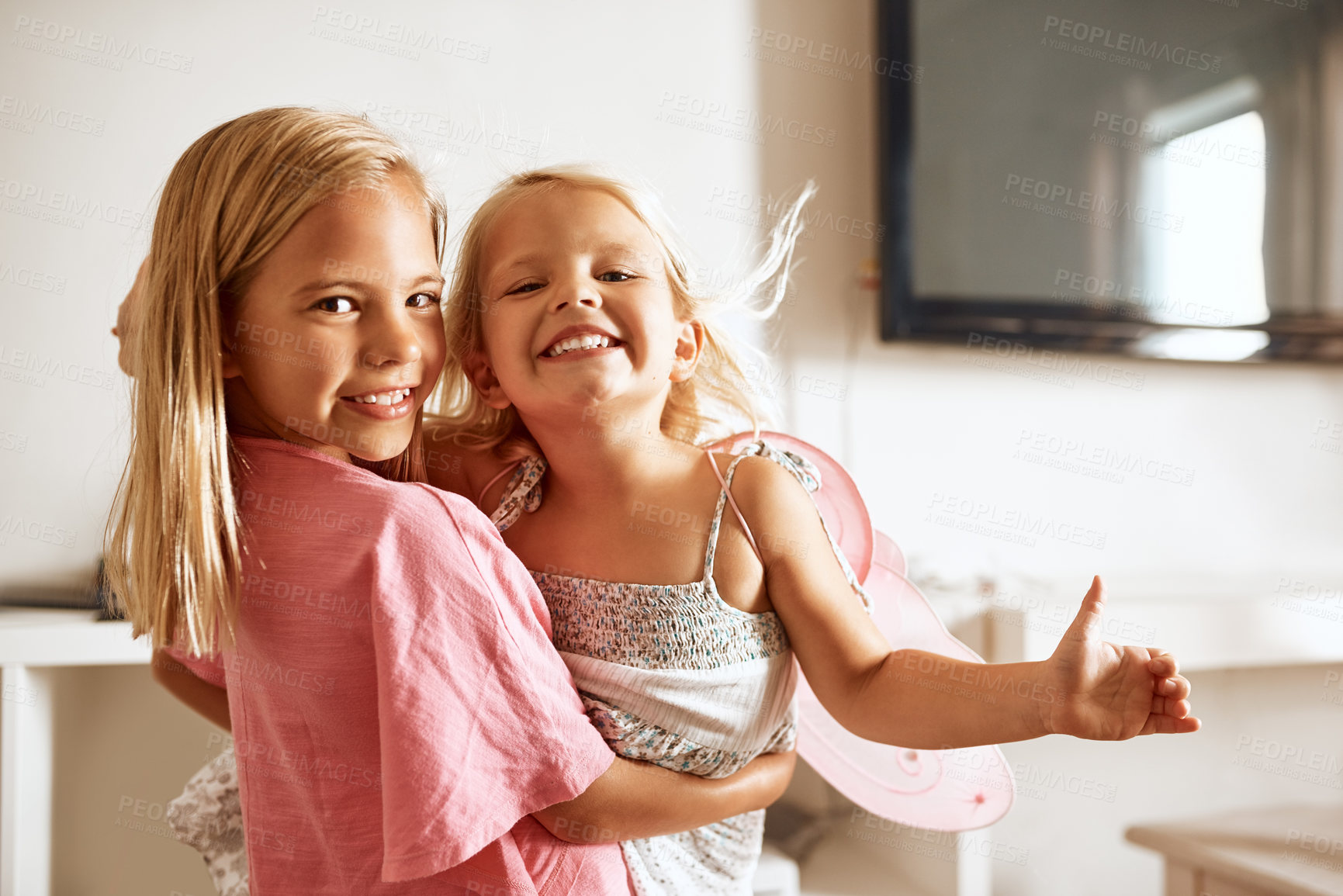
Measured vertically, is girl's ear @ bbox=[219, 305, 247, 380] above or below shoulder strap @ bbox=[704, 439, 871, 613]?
above

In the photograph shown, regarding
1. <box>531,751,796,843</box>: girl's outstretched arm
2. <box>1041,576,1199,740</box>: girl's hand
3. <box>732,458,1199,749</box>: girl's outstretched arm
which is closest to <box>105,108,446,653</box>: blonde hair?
<box>531,751,796,843</box>: girl's outstretched arm

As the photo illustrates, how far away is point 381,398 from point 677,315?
33 centimetres

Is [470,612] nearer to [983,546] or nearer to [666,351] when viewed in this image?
[666,351]

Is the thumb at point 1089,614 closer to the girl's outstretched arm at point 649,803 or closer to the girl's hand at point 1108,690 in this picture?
the girl's hand at point 1108,690

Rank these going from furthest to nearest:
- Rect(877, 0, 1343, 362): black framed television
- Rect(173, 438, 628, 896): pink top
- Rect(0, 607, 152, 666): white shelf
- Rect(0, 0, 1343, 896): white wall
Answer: Rect(877, 0, 1343, 362): black framed television < Rect(0, 0, 1343, 896): white wall < Rect(0, 607, 152, 666): white shelf < Rect(173, 438, 628, 896): pink top

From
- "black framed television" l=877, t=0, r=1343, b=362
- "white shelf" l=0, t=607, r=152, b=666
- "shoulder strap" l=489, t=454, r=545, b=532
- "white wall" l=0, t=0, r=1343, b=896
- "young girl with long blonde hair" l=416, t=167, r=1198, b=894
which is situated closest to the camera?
"young girl with long blonde hair" l=416, t=167, r=1198, b=894

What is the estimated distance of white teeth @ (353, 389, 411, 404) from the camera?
708 millimetres

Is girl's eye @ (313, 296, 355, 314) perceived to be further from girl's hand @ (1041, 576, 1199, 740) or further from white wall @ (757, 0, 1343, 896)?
white wall @ (757, 0, 1343, 896)

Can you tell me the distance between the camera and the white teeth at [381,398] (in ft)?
2.32

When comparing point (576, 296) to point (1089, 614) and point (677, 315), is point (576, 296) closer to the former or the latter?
point (677, 315)

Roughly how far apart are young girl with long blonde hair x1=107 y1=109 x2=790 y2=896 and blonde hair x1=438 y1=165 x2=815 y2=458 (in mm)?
201

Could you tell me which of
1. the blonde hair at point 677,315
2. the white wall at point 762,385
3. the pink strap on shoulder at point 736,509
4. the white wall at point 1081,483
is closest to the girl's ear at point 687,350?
the blonde hair at point 677,315

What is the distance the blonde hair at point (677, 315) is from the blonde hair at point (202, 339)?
0.22 metres

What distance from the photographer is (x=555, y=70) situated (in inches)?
65.5
